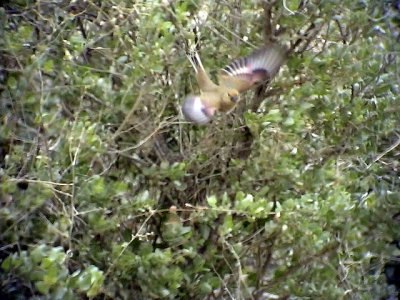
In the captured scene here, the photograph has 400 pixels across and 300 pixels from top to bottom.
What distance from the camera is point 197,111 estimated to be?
11.5ft

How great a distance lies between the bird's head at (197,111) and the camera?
3.48 meters

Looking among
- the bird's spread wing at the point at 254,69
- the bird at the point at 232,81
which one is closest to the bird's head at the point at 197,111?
the bird at the point at 232,81

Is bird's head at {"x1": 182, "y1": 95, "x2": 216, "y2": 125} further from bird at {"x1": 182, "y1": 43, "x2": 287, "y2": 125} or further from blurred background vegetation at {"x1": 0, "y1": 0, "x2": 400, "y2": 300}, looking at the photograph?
blurred background vegetation at {"x1": 0, "y1": 0, "x2": 400, "y2": 300}

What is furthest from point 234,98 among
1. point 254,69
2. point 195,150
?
point 195,150

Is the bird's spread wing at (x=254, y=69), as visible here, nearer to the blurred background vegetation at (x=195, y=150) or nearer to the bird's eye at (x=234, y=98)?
the bird's eye at (x=234, y=98)

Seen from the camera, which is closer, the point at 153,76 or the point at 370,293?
the point at 153,76

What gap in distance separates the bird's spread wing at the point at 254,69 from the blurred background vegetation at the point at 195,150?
148mm

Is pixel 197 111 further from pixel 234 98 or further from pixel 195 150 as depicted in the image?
pixel 195 150

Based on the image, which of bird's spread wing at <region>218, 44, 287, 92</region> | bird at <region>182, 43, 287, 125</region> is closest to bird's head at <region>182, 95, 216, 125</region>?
bird at <region>182, 43, 287, 125</region>

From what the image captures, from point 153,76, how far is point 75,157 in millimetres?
657

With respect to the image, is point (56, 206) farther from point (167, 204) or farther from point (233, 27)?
point (233, 27)

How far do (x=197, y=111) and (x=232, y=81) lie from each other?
21cm

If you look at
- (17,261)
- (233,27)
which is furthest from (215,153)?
(17,261)

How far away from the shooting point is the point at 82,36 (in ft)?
12.8
